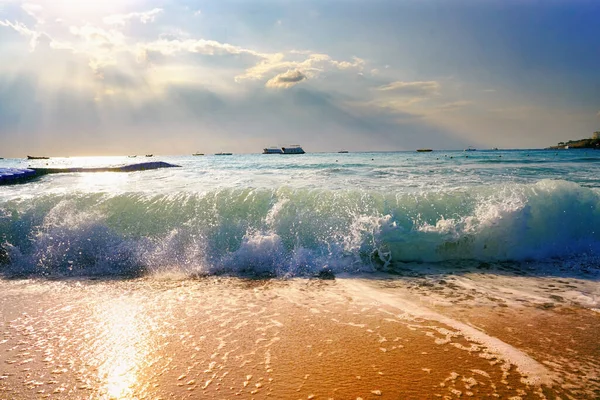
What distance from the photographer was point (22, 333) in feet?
11.8

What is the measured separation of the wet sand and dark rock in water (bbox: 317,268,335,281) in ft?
1.10

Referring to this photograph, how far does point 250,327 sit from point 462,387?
2.06m

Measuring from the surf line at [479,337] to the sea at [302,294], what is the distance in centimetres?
2

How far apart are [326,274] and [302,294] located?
104 centimetres

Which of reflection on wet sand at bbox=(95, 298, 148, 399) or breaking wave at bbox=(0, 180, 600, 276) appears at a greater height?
breaking wave at bbox=(0, 180, 600, 276)

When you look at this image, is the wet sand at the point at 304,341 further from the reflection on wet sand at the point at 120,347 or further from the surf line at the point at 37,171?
the surf line at the point at 37,171

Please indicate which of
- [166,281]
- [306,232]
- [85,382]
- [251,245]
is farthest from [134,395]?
[306,232]

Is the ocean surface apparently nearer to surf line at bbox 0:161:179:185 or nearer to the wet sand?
the wet sand

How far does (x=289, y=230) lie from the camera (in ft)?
23.6

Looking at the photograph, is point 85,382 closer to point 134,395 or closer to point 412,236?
point 134,395

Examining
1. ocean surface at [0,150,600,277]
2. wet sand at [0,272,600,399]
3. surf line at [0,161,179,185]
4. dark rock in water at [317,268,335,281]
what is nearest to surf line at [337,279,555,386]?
wet sand at [0,272,600,399]

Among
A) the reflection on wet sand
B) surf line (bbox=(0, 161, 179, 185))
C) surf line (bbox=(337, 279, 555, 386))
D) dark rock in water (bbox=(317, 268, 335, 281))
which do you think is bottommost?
dark rock in water (bbox=(317, 268, 335, 281))

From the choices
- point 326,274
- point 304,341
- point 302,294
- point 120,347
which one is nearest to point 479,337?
point 304,341

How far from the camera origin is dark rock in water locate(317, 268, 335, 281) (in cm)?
554
